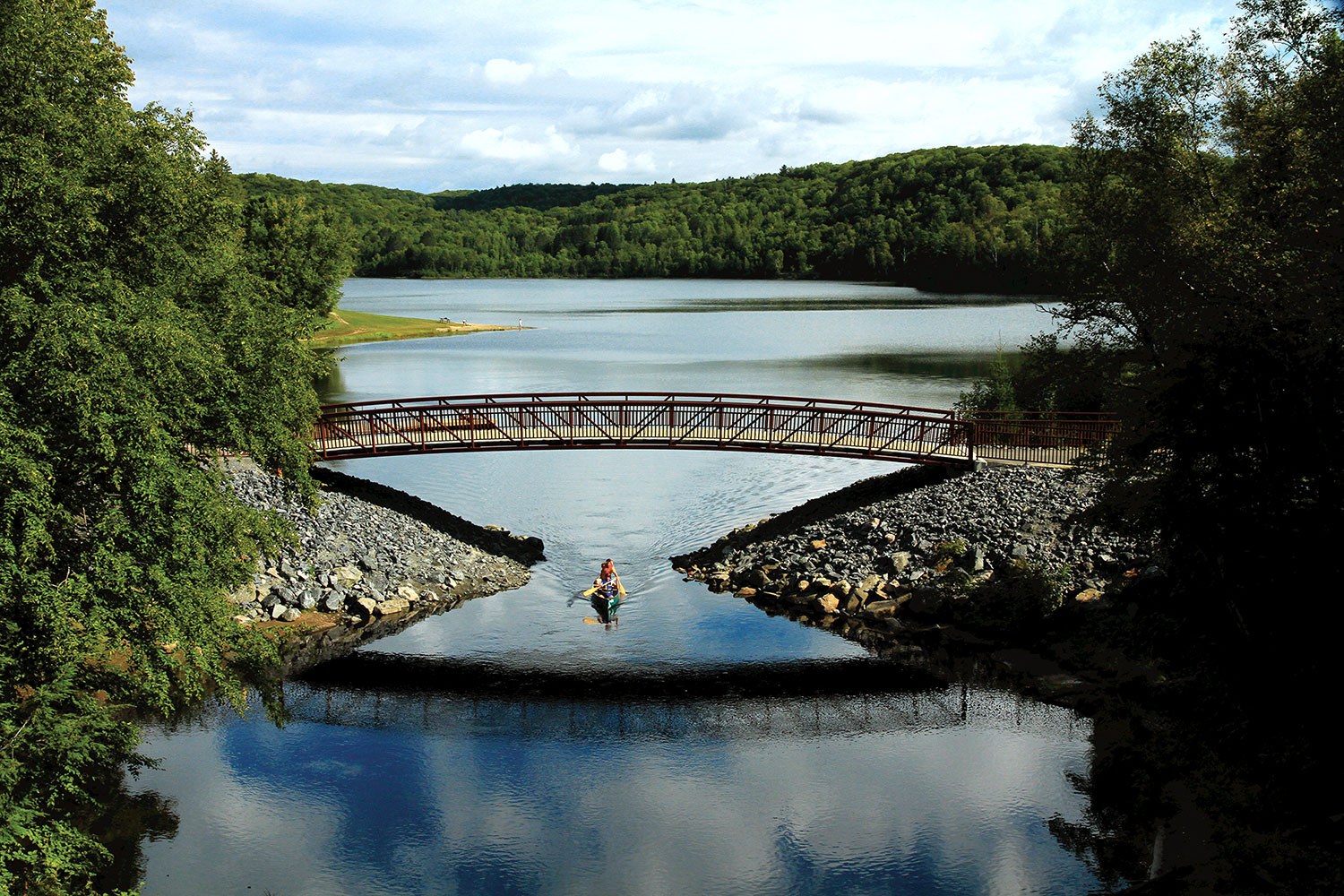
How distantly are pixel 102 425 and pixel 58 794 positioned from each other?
5.32 meters

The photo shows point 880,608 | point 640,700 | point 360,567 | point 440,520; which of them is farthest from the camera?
point 440,520

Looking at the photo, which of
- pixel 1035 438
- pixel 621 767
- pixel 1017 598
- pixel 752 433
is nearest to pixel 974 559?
pixel 1017 598

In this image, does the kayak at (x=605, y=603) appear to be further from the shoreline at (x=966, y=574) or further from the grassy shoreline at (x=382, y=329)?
the grassy shoreline at (x=382, y=329)

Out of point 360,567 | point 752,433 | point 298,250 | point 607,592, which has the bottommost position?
point 607,592

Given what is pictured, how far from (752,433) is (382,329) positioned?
264 ft

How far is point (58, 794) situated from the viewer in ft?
49.7

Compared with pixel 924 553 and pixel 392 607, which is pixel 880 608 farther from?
pixel 392 607

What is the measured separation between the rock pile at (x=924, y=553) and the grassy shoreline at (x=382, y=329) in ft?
230

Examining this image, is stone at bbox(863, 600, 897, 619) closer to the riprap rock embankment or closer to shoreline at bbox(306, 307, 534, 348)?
the riprap rock embankment

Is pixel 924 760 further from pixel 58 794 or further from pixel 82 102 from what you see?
pixel 82 102

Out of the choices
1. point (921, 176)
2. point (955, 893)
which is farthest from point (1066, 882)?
point (921, 176)

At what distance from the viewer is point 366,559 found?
30781 millimetres

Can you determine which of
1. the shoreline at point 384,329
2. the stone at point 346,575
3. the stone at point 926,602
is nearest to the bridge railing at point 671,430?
the stone at point 346,575

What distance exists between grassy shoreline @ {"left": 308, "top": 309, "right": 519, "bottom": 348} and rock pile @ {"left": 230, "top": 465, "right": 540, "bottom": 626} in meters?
63.7
